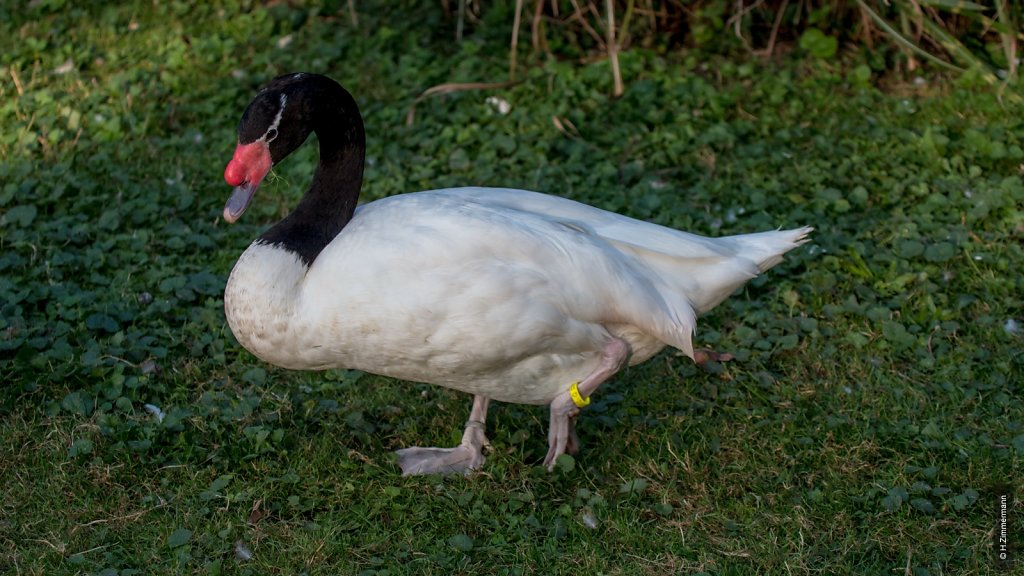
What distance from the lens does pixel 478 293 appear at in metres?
3.51

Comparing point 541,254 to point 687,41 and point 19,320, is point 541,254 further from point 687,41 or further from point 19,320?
point 687,41

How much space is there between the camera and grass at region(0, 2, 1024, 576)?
A: 364 centimetres

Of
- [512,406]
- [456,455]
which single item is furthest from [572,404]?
[512,406]

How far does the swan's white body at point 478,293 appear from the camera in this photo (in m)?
3.51

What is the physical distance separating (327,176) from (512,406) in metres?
1.19

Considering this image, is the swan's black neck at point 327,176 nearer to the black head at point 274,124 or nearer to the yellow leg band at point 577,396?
the black head at point 274,124

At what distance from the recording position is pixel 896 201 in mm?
5551

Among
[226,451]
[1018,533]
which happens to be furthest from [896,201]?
[226,451]

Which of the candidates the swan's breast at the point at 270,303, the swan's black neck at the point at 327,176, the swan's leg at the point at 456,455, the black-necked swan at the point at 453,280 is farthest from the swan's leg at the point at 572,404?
the swan's black neck at the point at 327,176

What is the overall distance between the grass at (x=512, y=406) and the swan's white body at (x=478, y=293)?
17.4 inches

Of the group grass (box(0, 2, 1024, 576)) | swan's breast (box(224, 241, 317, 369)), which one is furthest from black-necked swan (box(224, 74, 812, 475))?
grass (box(0, 2, 1024, 576))

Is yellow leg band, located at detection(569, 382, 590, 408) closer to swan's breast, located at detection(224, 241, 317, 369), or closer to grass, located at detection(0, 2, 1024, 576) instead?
grass, located at detection(0, 2, 1024, 576)

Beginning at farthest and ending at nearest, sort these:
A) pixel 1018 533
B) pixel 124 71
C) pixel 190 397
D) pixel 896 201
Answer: pixel 124 71 < pixel 896 201 < pixel 190 397 < pixel 1018 533

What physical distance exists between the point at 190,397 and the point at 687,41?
4.06m
